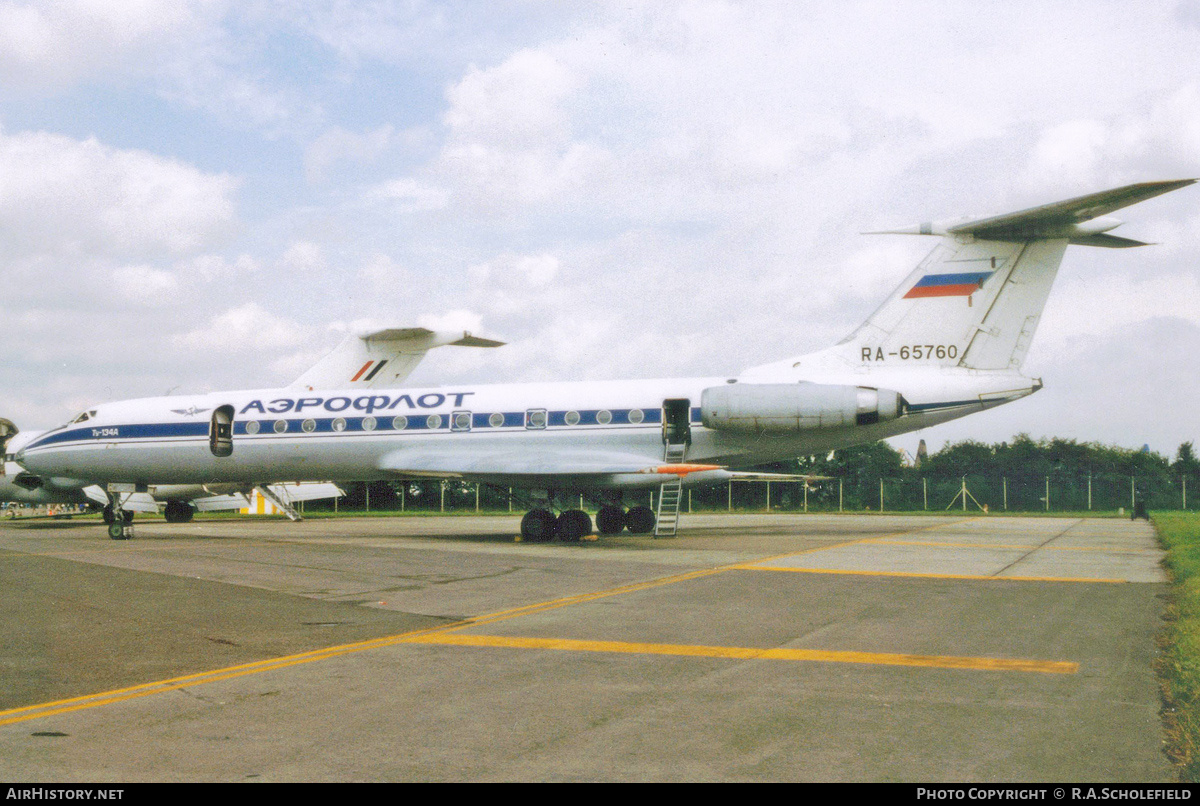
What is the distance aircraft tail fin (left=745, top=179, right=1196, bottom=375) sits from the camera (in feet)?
60.5

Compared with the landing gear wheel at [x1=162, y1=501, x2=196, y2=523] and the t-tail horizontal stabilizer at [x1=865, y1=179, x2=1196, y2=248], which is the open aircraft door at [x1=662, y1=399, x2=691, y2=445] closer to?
the t-tail horizontal stabilizer at [x1=865, y1=179, x2=1196, y2=248]

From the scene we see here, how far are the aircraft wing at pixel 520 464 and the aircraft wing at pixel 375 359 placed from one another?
6.56 meters

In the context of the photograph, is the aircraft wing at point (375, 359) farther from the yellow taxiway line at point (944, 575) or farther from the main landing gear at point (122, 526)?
the yellow taxiway line at point (944, 575)

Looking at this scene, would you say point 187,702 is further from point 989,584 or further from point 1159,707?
point 989,584

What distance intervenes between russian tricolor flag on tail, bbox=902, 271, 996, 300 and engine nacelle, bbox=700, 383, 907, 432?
2306 millimetres

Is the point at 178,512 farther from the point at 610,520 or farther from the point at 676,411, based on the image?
the point at 676,411

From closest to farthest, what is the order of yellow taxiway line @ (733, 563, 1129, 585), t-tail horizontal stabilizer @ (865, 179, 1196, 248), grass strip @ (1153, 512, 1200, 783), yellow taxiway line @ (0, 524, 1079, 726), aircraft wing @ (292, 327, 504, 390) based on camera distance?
grass strip @ (1153, 512, 1200, 783), yellow taxiway line @ (0, 524, 1079, 726), yellow taxiway line @ (733, 563, 1129, 585), t-tail horizontal stabilizer @ (865, 179, 1196, 248), aircraft wing @ (292, 327, 504, 390)

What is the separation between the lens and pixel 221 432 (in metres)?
22.9

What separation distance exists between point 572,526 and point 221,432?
9.41 m

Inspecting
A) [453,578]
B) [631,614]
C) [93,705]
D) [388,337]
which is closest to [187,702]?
[93,705]

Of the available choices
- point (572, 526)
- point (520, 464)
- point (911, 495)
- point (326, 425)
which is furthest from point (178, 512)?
point (911, 495)

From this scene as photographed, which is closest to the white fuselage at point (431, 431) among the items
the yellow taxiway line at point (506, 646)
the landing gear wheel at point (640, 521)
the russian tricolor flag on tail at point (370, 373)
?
the landing gear wheel at point (640, 521)

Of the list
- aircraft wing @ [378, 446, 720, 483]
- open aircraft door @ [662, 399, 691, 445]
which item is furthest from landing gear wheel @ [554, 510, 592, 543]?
open aircraft door @ [662, 399, 691, 445]

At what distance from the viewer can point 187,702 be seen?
5801 millimetres
